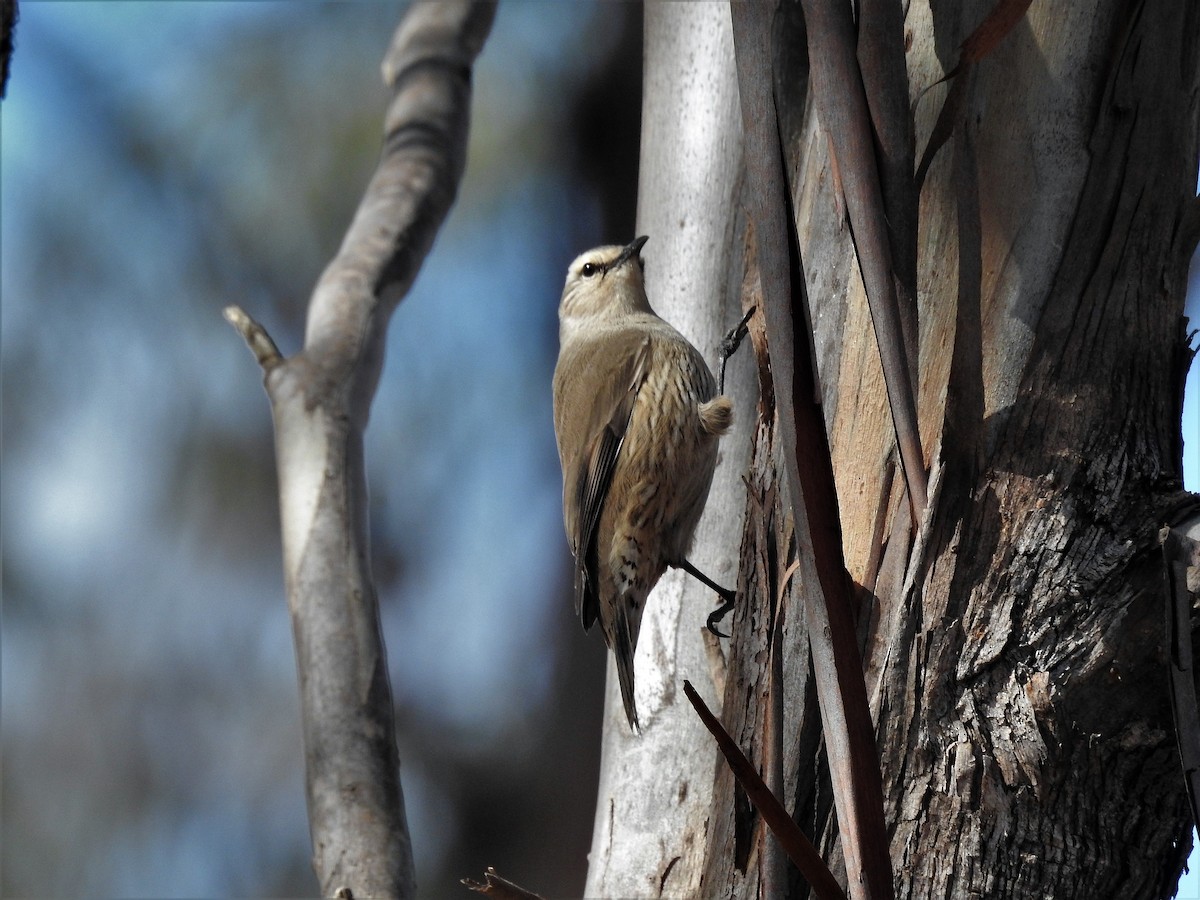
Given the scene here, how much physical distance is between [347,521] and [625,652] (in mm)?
563

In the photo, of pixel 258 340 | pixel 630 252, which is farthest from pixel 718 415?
pixel 258 340

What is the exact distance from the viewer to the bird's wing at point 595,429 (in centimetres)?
252

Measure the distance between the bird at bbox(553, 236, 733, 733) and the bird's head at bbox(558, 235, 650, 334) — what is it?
0.03 meters

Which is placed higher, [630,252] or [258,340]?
[630,252]

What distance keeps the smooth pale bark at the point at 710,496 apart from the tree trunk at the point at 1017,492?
0.80m

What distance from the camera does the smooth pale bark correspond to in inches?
76.4

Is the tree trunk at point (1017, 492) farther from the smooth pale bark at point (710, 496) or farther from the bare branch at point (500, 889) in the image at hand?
the smooth pale bark at point (710, 496)

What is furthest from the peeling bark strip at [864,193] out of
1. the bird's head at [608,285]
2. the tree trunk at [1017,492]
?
the bird's head at [608,285]

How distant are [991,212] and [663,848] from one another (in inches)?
47.2

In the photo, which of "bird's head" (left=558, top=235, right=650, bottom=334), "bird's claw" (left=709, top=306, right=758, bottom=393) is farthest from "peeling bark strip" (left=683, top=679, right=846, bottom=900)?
"bird's head" (left=558, top=235, right=650, bottom=334)

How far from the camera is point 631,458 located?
2555mm

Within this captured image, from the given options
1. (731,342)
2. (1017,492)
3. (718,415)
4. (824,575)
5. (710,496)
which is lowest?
(824,575)

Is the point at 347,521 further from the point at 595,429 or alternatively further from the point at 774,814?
the point at 774,814

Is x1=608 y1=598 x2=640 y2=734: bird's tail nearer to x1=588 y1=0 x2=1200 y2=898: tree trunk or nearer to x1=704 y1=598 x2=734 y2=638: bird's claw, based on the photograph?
x1=704 y1=598 x2=734 y2=638: bird's claw
